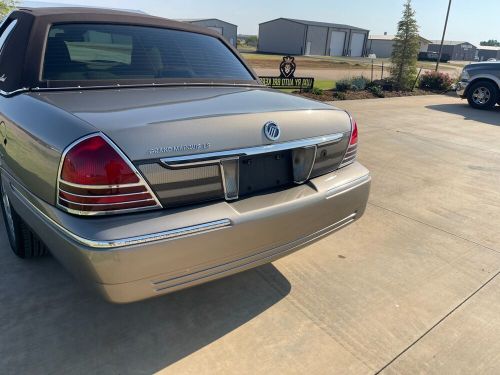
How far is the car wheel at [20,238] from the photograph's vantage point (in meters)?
2.77

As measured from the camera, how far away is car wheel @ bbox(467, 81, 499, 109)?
37.8ft

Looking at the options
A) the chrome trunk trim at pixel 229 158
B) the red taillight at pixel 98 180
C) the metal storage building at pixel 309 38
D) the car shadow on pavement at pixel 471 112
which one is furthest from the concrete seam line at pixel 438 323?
the metal storage building at pixel 309 38

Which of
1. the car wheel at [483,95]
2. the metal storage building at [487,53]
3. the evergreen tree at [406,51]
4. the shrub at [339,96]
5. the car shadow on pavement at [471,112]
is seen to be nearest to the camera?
the car shadow on pavement at [471,112]

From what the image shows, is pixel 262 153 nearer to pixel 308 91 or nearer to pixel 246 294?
pixel 246 294

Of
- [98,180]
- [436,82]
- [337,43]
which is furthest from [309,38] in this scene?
[98,180]

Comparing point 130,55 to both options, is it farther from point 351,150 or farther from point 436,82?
point 436,82

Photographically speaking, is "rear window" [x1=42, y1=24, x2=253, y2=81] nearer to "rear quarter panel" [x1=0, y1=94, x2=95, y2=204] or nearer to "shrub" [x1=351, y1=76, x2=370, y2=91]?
"rear quarter panel" [x1=0, y1=94, x2=95, y2=204]

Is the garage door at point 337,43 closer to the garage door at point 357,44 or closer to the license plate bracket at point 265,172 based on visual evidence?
the garage door at point 357,44

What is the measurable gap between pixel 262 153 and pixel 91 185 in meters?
0.87

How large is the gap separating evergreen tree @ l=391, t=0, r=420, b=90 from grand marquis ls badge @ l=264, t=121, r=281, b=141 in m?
14.6

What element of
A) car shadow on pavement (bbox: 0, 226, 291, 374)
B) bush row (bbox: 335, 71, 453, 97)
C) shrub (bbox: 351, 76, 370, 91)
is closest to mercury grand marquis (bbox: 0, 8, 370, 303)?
car shadow on pavement (bbox: 0, 226, 291, 374)

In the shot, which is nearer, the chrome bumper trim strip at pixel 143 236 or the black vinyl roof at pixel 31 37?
the chrome bumper trim strip at pixel 143 236

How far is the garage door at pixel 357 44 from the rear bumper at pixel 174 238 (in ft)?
227

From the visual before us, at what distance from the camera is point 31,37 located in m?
2.58
